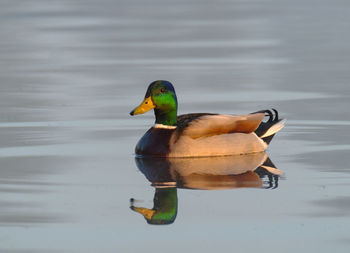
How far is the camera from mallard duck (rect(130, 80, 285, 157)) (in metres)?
9.83

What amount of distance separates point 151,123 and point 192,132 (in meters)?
2.10

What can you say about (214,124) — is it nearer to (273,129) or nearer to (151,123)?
(273,129)

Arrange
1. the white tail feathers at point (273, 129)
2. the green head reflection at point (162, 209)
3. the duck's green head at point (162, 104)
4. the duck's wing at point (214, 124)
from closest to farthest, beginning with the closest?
1. the green head reflection at point (162, 209)
2. the duck's wing at point (214, 124)
3. the duck's green head at point (162, 104)
4. the white tail feathers at point (273, 129)

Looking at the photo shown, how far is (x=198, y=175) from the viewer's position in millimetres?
8922

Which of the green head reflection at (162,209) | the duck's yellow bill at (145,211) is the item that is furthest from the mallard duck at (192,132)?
the duck's yellow bill at (145,211)

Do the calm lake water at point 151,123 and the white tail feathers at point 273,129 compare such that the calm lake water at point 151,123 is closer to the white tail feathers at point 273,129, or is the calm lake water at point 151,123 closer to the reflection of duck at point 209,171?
the reflection of duck at point 209,171

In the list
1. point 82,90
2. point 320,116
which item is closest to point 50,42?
point 82,90

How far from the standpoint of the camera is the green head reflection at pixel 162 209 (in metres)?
7.12

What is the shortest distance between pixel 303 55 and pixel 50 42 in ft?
18.6

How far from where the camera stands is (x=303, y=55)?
61.8 feet

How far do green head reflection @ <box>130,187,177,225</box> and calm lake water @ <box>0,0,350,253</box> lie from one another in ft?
0.14

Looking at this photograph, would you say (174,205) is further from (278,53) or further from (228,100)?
(278,53)

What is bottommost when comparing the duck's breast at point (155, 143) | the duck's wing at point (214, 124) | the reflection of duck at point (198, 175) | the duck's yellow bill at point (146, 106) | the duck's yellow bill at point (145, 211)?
the duck's yellow bill at point (145, 211)

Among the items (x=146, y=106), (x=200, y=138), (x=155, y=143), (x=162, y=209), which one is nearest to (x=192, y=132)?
(x=200, y=138)
